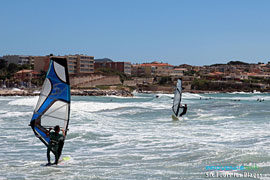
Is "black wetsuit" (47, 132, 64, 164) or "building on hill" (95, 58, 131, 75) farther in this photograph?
"building on hill" (95, 58, 131, 75)

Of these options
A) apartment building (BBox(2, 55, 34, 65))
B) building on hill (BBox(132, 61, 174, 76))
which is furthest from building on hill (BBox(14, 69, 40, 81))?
building on hill (BBox(132, 61, 174, 76))

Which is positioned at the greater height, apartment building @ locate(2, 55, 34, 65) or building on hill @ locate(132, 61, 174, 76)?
apartment building @ locate(2, 55, 34, 65)

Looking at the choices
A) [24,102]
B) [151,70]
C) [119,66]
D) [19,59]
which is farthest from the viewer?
[151,70]

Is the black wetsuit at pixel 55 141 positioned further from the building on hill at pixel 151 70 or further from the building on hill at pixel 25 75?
the building on hill at pixel 151 70

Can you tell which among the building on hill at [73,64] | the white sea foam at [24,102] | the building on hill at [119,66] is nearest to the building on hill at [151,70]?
the building on hill at [119,66]

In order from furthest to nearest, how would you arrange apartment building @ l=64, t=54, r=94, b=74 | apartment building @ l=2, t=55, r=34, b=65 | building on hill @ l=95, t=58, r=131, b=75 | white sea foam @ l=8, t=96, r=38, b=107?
1. building on hill @ l=95, t=58, r=131, b=75
2. apartment building @ l=2, t=55, r=34, b=65
3. apartment building @ l=64, t=54, r=94, b=74
4. white sea foam @ l=8, t=96, r=38, b=107

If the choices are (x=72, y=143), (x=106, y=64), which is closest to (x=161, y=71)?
(x=106, y=64)

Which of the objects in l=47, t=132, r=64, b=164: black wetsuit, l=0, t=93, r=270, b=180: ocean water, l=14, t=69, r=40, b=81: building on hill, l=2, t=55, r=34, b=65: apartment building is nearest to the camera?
l=0, t=93, r=270, b=180: ocean water

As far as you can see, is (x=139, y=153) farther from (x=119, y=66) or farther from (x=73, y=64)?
(x=119, y=66)

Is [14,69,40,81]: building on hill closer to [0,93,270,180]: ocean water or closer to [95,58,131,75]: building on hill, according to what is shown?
[95,58,131,75]: building on hill

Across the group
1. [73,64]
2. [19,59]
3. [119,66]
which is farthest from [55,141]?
[119,66]

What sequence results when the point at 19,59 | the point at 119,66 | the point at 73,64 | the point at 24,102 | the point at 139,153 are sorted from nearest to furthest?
the point at 139,153 < the point at 24,102 < the point at 73,64 < the point at 19,59 < the point at 119,66

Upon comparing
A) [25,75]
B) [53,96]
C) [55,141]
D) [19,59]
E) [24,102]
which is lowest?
[24,102]

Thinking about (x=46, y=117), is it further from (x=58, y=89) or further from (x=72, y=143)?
(x=72, y=143)
